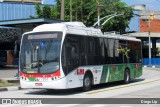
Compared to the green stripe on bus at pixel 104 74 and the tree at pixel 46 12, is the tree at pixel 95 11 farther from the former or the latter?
the green stripe on bus at pixel 104 74

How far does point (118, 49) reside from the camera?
24.2 metres

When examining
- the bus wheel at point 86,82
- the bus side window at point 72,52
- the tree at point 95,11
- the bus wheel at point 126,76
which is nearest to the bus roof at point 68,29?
the bus side window at point 72,52

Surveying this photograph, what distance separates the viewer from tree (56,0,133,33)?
61.6 meters

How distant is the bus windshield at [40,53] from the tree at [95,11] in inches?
1615

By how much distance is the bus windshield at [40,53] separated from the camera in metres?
18.1

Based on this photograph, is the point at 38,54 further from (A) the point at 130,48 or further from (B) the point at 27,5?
(B) the point at 27,5

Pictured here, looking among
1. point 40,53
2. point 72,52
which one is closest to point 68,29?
point 72,52

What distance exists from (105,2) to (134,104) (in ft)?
166

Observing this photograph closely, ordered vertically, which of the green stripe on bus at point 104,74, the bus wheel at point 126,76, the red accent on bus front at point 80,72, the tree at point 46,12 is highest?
the tree at point 46,12

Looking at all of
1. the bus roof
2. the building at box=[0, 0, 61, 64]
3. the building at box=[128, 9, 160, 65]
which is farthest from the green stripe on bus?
the building at box=[128, 9, 160, 65]

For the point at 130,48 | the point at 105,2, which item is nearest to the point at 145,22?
the point at 105,2

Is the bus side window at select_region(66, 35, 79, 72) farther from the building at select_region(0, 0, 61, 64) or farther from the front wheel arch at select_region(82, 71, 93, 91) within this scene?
the building at select_region(0, 0, 61, 64)

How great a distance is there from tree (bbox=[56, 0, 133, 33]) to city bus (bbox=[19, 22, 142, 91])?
1536 inches

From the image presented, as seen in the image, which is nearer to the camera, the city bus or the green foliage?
the city bus
